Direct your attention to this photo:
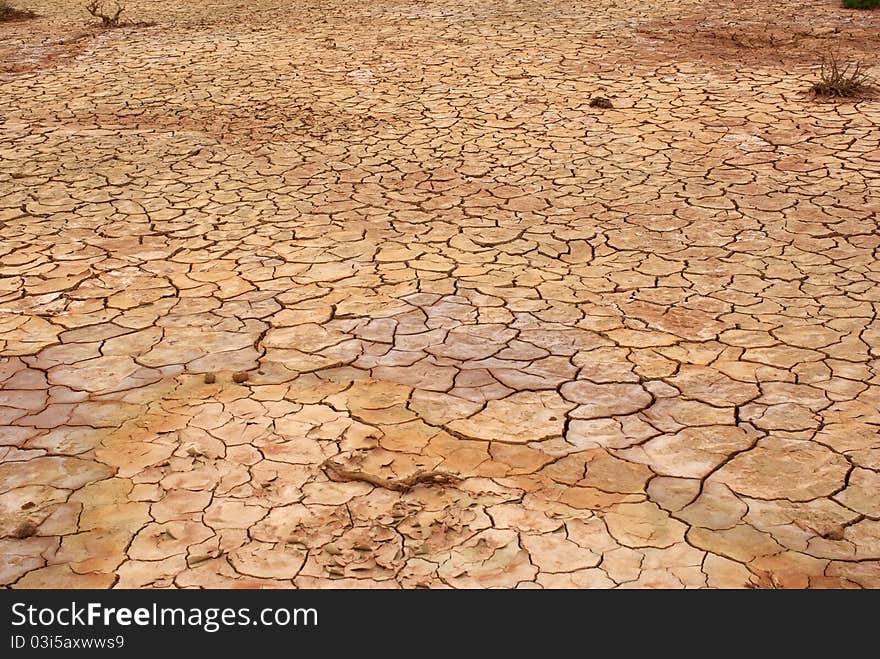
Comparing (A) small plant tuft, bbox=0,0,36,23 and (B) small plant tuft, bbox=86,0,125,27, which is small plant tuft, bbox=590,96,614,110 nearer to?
(B) small plant tuft, bbox=86,0,125,27

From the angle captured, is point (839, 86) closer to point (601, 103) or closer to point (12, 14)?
point (601, 103)

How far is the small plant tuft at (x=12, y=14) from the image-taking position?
10462mm

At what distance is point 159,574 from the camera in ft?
8.18

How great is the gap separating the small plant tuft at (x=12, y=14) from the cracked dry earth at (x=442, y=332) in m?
3.45

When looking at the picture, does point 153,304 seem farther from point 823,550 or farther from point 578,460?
point 823,550

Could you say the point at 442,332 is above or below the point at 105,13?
below

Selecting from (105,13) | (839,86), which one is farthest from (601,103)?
(105,13)

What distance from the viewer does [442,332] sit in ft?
12.4

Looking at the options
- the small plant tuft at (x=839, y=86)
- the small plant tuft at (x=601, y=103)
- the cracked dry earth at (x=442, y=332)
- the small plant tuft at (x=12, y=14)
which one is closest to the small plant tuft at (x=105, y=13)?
the small plant tuft at (x=12, y=14)

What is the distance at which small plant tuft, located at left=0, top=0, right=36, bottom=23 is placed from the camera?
10462mm

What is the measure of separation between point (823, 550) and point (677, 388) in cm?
90

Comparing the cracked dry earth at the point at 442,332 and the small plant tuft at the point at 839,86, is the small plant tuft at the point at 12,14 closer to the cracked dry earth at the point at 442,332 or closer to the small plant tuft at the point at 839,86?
the cracked dry earth at the point at 442,332

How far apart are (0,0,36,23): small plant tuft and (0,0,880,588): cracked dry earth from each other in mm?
3446

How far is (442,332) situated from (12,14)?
8920 mm
